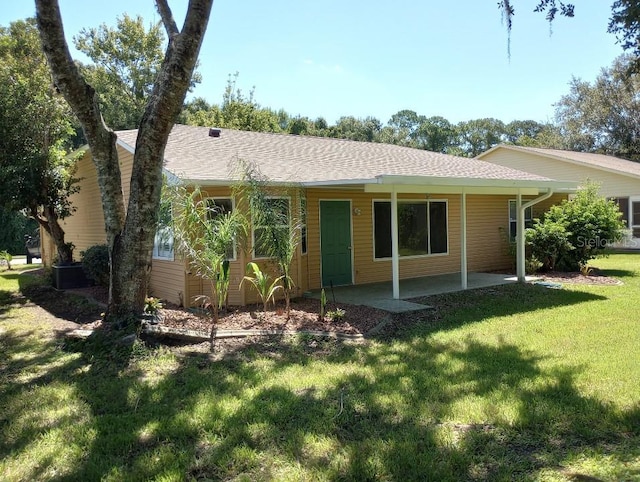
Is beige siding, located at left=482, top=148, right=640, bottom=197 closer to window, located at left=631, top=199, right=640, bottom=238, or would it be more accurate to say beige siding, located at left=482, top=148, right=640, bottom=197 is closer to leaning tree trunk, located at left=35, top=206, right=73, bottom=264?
window, located at left=631, top=199, right=640, bottom=238

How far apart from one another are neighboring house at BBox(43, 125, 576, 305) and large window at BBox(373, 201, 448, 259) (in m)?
0.03

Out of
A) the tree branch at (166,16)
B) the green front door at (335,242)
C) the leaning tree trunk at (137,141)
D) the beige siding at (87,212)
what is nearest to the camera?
the leaning tree trunk at (137,141)

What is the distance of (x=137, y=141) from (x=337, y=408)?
4.54m

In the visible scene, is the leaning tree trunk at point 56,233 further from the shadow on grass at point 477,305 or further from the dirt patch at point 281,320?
the shadow on grass at point 477,305

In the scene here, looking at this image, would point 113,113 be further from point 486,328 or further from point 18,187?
point 486,328

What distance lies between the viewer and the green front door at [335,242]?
38.0 feet

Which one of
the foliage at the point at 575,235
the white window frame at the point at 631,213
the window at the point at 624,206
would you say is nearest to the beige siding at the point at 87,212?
the foliage at the point at 575,235

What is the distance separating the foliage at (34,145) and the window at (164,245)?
397 centimetres

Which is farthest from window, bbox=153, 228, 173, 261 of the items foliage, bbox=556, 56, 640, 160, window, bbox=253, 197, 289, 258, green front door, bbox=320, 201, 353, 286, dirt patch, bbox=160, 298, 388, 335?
foliage, bbox=556, 56, 640, 160

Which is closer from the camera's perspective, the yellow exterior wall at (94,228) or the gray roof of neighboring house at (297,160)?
the gray roof of neighboring house at (297,160)

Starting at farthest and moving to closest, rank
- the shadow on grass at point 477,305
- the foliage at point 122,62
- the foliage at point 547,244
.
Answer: the foliage at point 122,62
the foliage at point 547,244
the shadow on grass at point 477,305

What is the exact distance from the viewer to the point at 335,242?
38.6 ft

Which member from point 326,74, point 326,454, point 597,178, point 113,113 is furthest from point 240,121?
point 326,454

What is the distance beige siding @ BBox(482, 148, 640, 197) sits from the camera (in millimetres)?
21056
